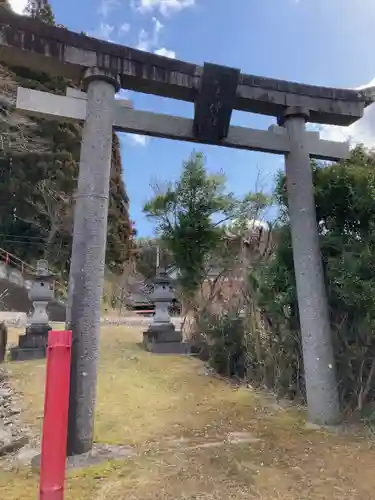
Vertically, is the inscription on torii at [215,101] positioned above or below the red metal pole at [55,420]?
above

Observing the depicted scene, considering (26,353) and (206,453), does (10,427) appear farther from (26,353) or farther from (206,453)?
(26,353)

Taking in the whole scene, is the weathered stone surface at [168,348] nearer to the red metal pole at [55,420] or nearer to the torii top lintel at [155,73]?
the torii top lintel at [155,73]

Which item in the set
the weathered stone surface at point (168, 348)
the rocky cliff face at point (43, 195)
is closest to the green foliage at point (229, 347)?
the weathered stone surface at point (168, 348)

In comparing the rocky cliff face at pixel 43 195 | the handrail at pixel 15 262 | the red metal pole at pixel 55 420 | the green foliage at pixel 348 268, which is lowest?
the red metal pole at pixel 55 420

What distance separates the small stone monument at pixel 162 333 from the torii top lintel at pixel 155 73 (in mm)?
5209

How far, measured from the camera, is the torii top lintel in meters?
3.15

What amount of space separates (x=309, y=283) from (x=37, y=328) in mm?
5590

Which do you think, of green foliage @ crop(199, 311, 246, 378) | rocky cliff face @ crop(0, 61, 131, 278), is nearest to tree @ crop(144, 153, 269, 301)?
green foliage @ crop(199, 311, 246, 378)

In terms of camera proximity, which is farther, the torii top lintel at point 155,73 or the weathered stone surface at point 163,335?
the weathered stone surface at point 163,335

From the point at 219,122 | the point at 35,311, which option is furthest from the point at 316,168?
the point at 35,311

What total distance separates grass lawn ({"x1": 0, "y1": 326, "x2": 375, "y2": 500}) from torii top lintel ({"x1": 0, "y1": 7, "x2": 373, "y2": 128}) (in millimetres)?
2930

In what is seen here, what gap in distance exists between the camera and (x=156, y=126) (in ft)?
11.7

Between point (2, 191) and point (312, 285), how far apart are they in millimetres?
16472

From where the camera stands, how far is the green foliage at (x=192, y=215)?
28.1 ft
